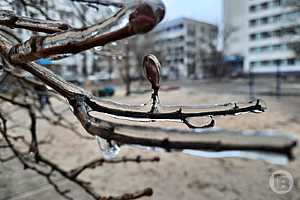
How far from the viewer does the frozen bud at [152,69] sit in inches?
23.3

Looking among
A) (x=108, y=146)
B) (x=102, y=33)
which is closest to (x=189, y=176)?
(x=108, y=146)

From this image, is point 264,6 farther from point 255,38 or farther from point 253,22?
point 255,38

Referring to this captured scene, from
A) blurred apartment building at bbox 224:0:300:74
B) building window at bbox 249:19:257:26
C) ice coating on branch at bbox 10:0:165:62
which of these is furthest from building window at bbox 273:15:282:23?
ice coating on branch at bbox 10:0:165:62

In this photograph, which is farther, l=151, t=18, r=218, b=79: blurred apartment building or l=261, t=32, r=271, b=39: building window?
l=151, t=18, r=218, b=79: blurred apartment building

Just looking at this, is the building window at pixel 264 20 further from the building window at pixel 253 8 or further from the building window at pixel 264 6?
the building window at pixel 253 8

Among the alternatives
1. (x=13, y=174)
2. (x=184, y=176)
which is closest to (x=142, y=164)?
(x=184, y=176)

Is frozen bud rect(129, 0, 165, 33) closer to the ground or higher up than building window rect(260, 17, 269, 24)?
closer to the ground

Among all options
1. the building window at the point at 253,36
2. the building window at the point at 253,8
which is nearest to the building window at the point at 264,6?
the building window at the point at 253,8

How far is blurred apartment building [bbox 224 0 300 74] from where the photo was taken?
2641 cm

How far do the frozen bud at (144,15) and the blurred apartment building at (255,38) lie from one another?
27504mm

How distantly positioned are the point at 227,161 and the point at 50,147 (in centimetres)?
222

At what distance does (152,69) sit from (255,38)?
30734 mm

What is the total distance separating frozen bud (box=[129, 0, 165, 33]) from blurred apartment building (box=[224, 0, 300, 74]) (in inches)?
1083

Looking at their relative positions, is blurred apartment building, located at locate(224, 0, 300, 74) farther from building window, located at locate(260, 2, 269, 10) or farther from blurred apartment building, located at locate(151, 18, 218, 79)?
blurred apartment building, located at locate(151, 18, 218, 79)
